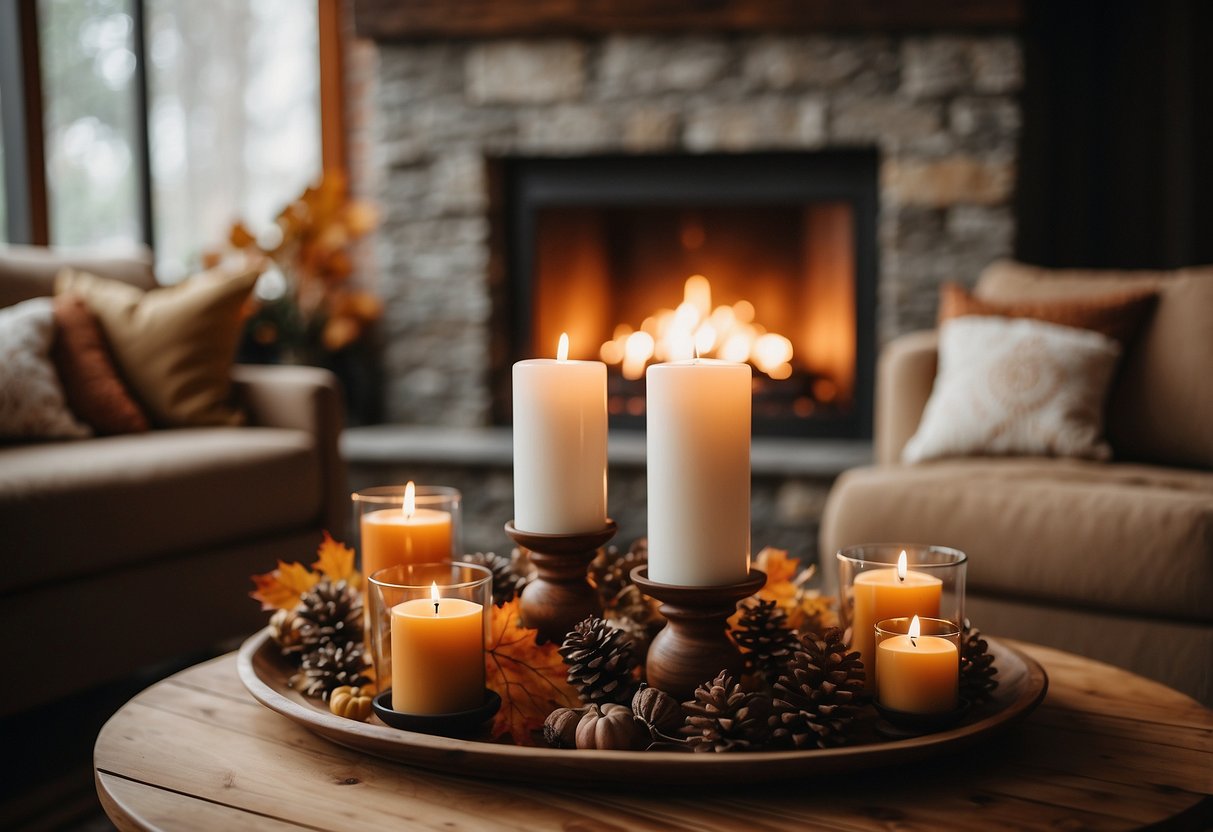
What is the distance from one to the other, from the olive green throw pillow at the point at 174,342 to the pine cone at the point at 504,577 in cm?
147

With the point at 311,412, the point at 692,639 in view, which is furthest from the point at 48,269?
the point at 692,639

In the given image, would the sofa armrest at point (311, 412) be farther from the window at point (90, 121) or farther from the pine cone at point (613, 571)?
the pine cone at point (613, 571)

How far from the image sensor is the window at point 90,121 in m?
3.24

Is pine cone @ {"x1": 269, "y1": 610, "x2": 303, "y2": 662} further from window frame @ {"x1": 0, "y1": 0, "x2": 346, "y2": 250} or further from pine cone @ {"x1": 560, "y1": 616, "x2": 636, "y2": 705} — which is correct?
window frame @ {"x1": 0, "y1": 0, "x2": 346, "y2": 250}

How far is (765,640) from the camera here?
0.92m

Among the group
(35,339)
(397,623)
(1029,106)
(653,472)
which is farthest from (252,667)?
(1029,106)

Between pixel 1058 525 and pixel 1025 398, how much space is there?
1.20 feet

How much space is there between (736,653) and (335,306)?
2945mm

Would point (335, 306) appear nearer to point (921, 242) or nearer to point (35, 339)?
point (35, 339)

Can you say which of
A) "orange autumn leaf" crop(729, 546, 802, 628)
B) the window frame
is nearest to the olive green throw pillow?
the window frame

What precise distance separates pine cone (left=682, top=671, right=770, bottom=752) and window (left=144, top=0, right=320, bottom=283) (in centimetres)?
310

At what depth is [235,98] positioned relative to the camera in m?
3.83

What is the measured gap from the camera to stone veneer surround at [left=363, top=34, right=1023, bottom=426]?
120 inches

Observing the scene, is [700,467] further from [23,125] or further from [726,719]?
[23,125]
